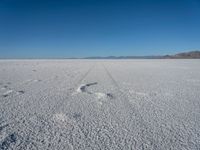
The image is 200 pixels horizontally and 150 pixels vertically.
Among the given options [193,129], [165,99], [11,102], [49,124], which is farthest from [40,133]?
[165,99]

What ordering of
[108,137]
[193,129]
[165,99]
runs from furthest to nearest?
1. [165,99]
2. [193,129]
3. [108,137]

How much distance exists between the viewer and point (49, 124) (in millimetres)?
2438

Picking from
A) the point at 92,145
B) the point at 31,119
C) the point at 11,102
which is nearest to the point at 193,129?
the point at 92,145

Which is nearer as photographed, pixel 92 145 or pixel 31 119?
pixel 92 145

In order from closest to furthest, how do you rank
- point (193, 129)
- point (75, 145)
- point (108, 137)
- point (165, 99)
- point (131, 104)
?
point (75, 145), point (108, 137), point (193, 129), point (131, 104), point (165, 99)

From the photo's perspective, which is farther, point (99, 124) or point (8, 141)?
point (99, 124)

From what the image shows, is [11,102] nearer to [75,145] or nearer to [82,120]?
[82,120]

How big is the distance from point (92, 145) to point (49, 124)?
90 centimetres

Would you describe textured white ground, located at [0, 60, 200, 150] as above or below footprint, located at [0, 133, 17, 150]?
below

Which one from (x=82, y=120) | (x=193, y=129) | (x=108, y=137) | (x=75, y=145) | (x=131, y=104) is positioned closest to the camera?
(x=75, y=145)

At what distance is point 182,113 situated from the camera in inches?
117

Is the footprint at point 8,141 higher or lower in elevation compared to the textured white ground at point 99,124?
higher

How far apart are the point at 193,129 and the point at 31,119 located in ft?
8.48

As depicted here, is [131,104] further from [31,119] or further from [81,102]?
[31,119]
